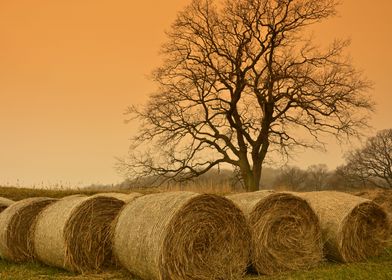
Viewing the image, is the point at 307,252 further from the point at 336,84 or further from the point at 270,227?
the point at 336,84

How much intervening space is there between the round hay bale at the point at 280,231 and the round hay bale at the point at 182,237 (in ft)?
1.83

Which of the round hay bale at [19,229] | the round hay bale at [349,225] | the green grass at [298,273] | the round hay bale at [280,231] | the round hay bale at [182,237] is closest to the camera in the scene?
the round hay bale at [182,237]

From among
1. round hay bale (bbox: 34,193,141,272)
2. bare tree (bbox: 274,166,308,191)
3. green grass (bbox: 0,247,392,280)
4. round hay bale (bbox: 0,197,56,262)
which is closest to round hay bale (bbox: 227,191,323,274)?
green grass (bbox: 0,247,392,280)

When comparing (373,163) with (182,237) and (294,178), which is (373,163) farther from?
(182,237)

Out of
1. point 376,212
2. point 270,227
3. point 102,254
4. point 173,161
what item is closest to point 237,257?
point 270,227

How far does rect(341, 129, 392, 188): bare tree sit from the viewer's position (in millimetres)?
53906

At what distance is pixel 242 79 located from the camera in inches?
1040

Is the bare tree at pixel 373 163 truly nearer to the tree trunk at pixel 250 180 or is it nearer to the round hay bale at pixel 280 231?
the tree trunk at pixel 250 180

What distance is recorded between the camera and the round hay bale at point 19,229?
36.5 feet

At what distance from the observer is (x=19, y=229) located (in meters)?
11.3

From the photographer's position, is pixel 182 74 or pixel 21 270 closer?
pixel 21 270

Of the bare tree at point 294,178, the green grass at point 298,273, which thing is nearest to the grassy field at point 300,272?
the green grass at point 298,273

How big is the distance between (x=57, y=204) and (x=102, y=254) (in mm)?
1413

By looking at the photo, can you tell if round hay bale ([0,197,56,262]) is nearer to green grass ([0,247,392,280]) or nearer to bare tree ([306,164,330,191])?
green grass ([0,247,392,280])
